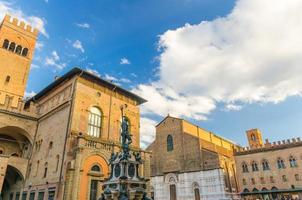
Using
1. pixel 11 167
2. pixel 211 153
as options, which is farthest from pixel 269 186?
pixel 11 167

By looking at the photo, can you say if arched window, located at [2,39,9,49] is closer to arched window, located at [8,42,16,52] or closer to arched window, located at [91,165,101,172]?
arched window, located at [8,42,16,52]

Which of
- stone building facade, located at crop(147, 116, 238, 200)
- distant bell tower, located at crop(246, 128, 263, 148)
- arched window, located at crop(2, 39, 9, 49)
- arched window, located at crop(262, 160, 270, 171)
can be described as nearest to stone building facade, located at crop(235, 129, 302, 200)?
arched window, located at crop(262, 160, 270, 171)

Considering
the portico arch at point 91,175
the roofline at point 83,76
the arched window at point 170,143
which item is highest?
the roofline at point 83,76

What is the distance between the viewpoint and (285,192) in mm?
32062

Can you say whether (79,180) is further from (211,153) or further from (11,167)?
(211,153)

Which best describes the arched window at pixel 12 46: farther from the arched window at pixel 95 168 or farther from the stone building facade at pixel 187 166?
the stone building facade at pixel 187 166

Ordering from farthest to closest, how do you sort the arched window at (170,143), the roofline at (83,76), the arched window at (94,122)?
1. the arched window at (170,143)
2. the roofline at (83,76)
3. the arched window at (94,122)

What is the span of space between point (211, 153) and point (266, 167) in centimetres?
1102

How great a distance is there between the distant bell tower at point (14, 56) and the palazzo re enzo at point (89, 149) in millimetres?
110

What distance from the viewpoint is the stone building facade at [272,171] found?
3238 cm

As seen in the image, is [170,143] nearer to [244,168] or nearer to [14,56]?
[244,168]

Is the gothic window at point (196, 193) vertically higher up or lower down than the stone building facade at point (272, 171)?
lower down

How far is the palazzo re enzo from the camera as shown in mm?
17375

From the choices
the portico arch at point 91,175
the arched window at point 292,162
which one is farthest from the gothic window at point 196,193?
the portico arch at point 91,175
